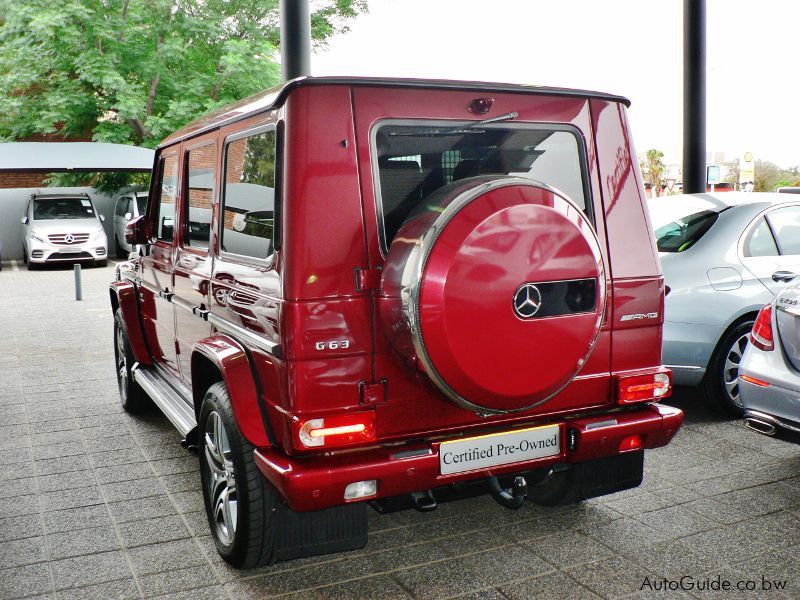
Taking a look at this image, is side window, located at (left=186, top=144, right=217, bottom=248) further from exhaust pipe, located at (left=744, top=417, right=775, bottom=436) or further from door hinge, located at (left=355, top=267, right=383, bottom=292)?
exhaust pipe, located at (left=744, top=417, right=775, bottom=436)

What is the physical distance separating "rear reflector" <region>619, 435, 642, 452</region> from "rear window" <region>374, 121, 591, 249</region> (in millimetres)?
1003

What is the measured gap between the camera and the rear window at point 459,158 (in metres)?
3.26

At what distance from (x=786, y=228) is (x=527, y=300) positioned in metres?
4.01

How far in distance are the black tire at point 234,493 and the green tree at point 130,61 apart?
20950 mm

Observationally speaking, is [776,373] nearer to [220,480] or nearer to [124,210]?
[220,480]

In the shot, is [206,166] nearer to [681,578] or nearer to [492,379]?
[492,379]

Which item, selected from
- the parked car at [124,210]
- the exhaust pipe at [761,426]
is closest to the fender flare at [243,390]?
the exhaust pipe at [761,426]

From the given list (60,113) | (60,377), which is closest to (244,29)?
(60,113)

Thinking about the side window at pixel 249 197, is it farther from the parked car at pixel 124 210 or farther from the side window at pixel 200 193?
the parked car at pixel 124 210

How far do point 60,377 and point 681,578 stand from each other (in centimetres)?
628

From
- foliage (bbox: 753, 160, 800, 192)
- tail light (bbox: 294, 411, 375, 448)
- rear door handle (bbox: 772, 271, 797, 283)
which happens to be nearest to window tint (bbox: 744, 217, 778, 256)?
rear door handle (bbox: 772, 271, 797, 283)

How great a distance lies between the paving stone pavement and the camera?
347cm

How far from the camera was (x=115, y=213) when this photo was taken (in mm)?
24344

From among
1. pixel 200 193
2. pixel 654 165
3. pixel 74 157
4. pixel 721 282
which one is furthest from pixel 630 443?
pixel 654 165
